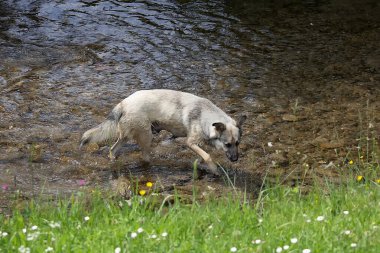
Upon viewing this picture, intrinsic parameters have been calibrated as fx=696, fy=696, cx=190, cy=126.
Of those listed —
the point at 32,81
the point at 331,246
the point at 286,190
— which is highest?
the point at 331,246

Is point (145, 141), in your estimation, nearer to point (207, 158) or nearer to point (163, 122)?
point (163, 122)

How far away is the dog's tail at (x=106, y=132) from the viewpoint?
7953 millimetres

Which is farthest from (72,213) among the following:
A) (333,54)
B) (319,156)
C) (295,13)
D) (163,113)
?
(295,13)

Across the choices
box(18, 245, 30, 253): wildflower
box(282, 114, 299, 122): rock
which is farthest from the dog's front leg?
box(18, 245, 30, 253): wildflower

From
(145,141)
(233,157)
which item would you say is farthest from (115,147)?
(233,157)

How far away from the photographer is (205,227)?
206 inches

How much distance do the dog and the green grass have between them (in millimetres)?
1998

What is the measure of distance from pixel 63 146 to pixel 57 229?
3.35 meters

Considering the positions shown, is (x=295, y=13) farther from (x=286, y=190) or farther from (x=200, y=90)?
(x=286, y=190)

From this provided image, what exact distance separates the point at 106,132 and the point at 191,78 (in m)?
3.07

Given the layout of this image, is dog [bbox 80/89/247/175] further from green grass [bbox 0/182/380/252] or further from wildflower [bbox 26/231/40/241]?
wildflower [bbox 26/231/40/241]

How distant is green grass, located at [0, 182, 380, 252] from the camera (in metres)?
4.69

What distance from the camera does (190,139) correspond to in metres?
8.13

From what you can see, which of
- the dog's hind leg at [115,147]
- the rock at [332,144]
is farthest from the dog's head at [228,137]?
the rock at [332,144]
